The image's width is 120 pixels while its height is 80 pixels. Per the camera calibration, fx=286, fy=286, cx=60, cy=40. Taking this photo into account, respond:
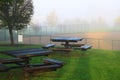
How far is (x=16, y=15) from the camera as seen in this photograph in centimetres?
2712

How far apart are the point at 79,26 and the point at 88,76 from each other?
243 feet

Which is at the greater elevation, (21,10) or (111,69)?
(21,10)

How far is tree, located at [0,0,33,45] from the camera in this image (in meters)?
26.8

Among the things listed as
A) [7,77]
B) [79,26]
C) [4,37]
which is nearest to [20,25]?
[4,37]

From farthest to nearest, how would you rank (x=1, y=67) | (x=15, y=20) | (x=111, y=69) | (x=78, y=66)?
(x=15, y=20)
(x=78, y=66)
(x=111, y=69)
(x=1, y=67)

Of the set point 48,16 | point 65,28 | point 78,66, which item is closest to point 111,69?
point 78,66

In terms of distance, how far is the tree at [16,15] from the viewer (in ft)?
87.8

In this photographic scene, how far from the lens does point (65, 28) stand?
75812 mm

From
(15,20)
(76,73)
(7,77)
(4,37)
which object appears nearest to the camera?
(7,77)

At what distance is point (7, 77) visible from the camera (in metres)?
10.0

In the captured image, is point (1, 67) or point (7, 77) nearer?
point (1, 67)

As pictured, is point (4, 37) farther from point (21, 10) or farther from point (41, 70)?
point (41, 70)

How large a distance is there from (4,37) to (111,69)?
104ft

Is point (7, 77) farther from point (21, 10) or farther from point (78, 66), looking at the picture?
point (21, 10)
